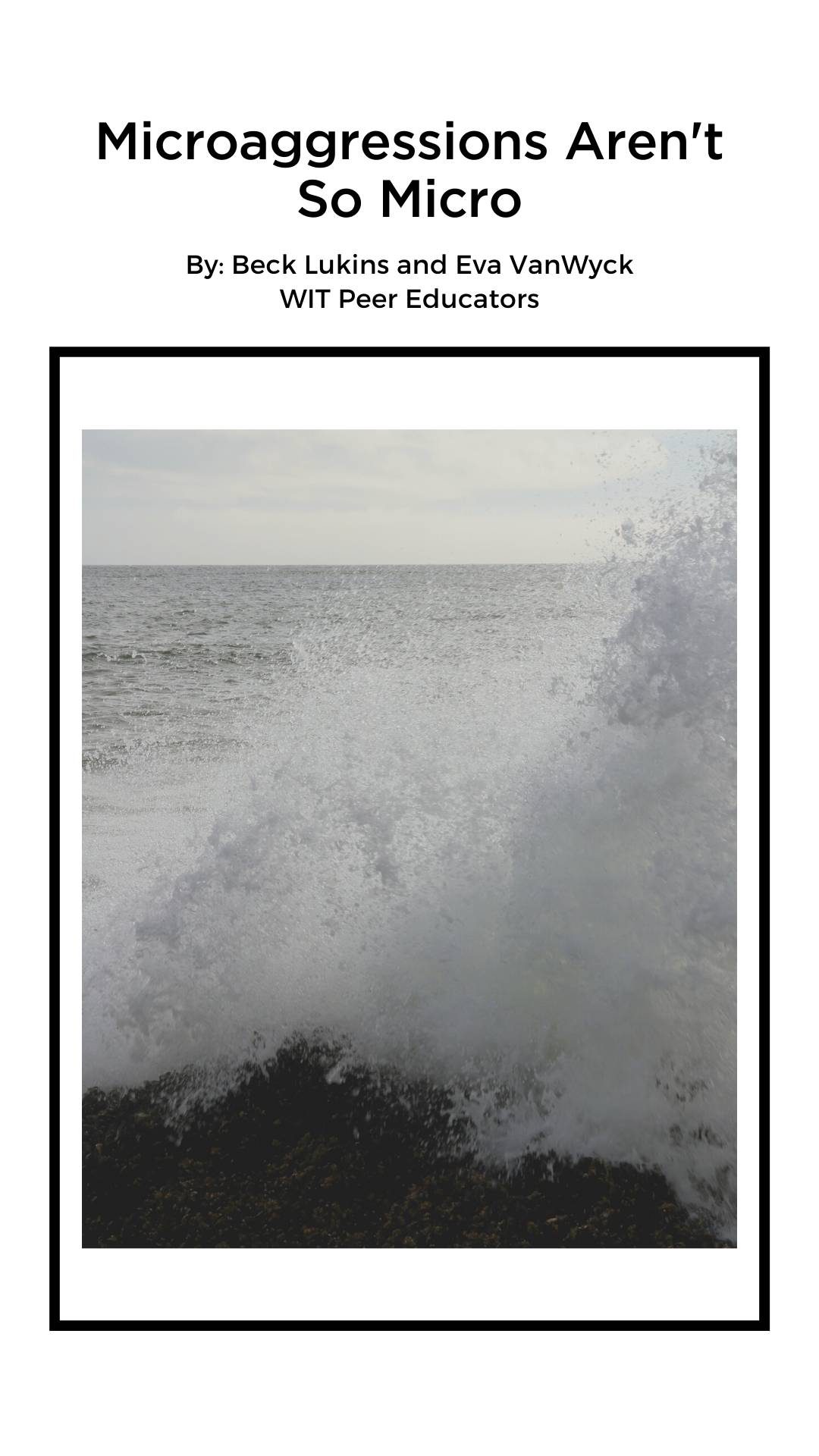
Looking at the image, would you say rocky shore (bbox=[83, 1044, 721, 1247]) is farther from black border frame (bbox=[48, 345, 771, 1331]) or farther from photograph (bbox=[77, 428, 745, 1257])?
black border frame (bbox=[48, 345, 771, 1331])

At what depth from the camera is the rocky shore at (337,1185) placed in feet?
9.05

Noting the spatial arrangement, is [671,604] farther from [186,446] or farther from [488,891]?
[186,446]

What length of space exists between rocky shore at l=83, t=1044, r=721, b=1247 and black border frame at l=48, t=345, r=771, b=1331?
0.77 ft
